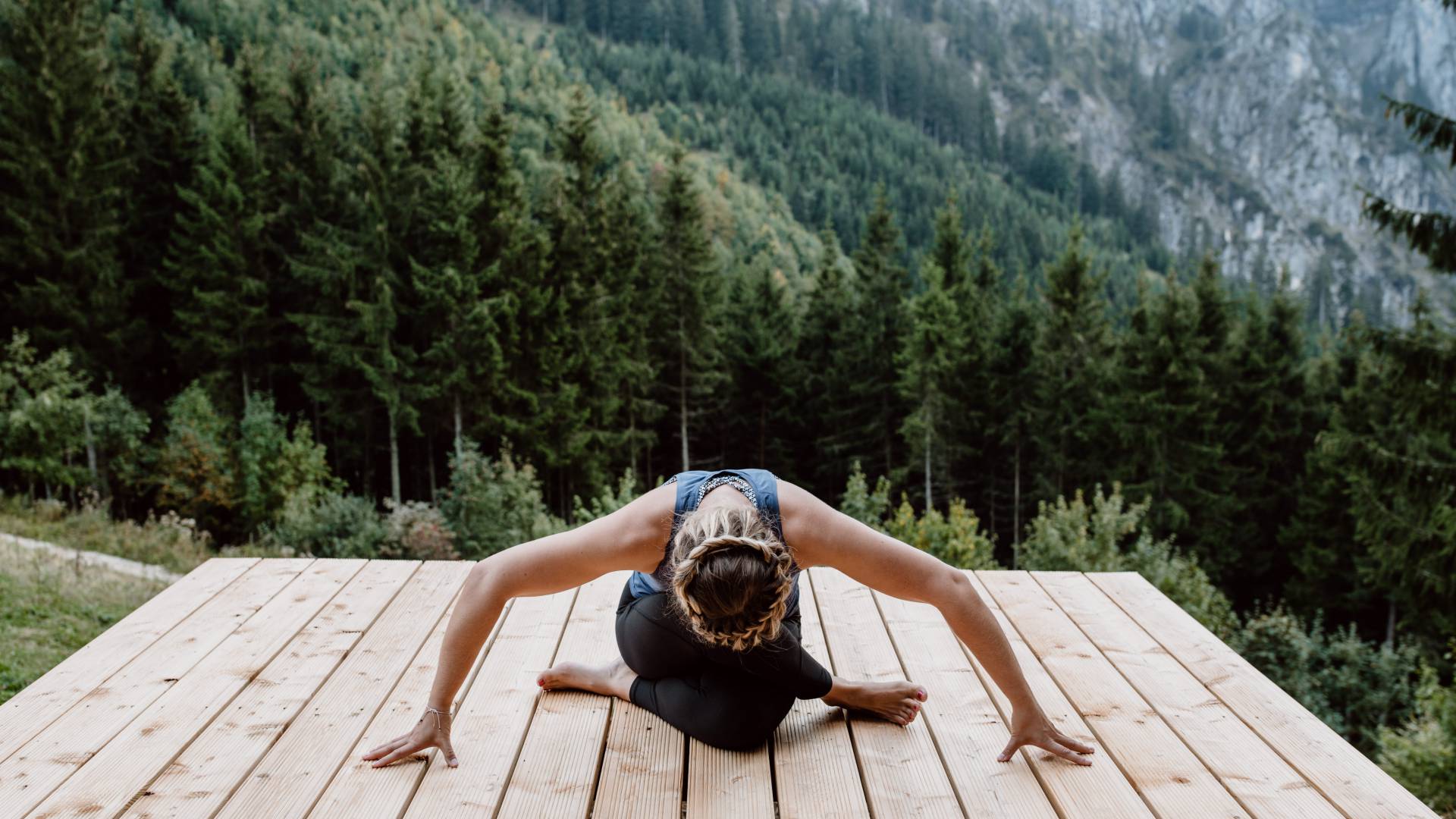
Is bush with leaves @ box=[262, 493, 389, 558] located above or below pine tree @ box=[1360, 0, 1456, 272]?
below

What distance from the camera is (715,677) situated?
250 centimetres

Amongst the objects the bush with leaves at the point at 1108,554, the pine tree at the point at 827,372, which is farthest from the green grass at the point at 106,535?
the pine tree at the point at 827,372

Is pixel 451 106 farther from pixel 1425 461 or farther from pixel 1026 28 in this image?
pixel 1026 28

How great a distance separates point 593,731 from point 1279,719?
1.95 m

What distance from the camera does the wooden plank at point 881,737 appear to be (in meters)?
2.23

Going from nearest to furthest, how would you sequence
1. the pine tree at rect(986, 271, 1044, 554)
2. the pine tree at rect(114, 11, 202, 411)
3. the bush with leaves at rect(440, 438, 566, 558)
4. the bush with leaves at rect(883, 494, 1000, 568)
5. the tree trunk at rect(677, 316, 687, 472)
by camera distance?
the bush with leaves at rect(883, 494, 1000, 568) < the bush with leaves at rect(440, 438, 566, 558) < the pine tree at rect(114, 11, 202, 411) < the pine tree at rect(986, 271, 1044, 554) < the tree trunk at rect(677, 316, 687, 472)

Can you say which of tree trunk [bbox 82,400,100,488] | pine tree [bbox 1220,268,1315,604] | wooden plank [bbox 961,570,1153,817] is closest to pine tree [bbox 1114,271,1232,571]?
pine tree [bbox 1220,268,1315,604]

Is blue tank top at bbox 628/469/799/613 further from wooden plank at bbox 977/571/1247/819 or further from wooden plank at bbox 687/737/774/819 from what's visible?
wooden plank at bbox 977/571/1247/819

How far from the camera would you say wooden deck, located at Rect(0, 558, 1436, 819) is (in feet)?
7.23

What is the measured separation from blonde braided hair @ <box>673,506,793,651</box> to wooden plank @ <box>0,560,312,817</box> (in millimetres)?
1576

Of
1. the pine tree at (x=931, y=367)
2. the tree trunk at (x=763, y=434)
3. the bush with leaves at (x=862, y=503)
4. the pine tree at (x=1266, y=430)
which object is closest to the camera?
the bush with leaves at (x=862, y=503)

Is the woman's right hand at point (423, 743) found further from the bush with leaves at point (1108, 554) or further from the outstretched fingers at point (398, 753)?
the bush with leaves at point (1108, 554)

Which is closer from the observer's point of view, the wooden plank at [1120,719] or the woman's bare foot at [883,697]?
the wooden plank at [1120,719]

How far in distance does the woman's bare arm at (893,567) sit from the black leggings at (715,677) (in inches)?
11.9
